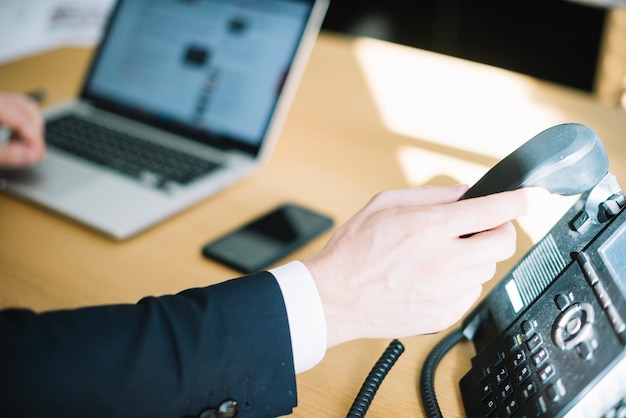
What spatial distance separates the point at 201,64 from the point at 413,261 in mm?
677

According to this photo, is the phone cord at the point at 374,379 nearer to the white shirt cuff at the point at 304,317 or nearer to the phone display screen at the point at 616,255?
the white shirt cuff at the point at 304,317

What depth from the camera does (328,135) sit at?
1.15 meters

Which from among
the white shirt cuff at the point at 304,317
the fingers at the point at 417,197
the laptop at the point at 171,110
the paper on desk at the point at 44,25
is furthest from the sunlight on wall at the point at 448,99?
the paper on desk at the point at 44,25

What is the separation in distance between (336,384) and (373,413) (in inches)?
2.2

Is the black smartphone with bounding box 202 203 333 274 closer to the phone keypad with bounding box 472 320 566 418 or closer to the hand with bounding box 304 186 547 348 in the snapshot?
the hand with bounding box 304 186 547 348

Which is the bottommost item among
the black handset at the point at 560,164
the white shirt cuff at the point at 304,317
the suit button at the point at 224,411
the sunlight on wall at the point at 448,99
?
the suit button at the point at 224,411

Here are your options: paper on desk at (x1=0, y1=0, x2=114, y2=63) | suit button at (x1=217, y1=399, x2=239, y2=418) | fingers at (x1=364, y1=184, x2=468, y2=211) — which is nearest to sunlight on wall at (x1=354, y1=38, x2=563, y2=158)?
fingers at (x1=364, y1=184, x2=468, y2=211)

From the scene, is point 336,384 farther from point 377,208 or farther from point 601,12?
point 601,12

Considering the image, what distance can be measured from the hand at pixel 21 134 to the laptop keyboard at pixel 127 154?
0.21 ft

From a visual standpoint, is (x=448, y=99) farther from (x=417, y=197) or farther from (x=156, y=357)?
(x=156, y=357)

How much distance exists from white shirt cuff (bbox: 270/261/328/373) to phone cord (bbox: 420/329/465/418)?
116mm

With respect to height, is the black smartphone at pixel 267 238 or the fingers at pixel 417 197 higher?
the fingers at pixel 417 197

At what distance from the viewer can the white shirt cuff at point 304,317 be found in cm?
Answer: 58

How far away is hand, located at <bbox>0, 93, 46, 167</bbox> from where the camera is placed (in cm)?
95
